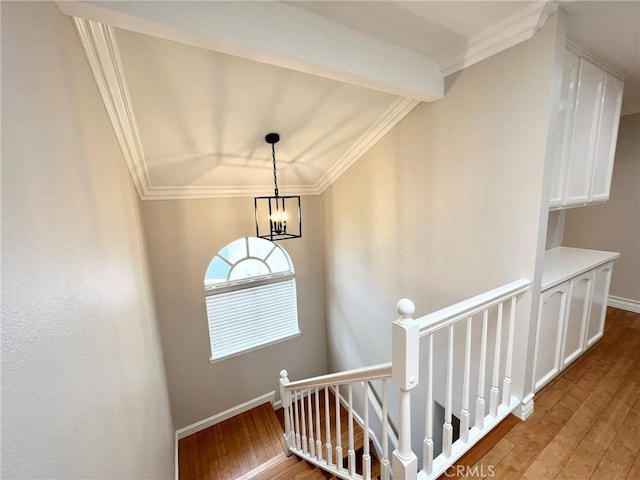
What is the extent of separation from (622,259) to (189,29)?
461 cm

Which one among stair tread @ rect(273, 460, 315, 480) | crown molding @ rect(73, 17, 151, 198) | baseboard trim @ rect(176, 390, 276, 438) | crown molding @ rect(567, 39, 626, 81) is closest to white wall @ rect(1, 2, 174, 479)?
crown molding @ rect(73, 17, 151, 198)

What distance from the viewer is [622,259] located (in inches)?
123

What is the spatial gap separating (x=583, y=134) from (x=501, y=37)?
2.89ft

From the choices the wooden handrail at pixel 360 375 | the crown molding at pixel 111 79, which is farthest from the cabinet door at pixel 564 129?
the crown molding at pixel 111 79

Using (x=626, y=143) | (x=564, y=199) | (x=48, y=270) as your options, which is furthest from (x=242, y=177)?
(x=626, y=143)

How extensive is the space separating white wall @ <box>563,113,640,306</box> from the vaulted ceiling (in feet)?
1.62

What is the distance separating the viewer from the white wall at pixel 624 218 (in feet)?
9.70

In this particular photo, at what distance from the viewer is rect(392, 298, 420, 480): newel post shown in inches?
42.3

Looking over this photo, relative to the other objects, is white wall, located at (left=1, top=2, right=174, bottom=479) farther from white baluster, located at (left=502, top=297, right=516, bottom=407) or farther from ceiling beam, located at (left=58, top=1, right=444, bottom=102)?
white baluster, located at (left=502, top=297, right=516, bottom=407)

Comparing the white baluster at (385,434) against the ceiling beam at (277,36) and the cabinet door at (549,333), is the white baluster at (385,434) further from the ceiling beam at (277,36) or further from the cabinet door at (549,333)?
the ceiling beam at (277,36)

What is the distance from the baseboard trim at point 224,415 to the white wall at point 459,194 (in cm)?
178

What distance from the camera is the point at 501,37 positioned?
5.16 feet

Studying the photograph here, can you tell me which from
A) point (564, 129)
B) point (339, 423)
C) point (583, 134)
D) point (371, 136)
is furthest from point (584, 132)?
point (339, 423)

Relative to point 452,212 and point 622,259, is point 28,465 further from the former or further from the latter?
point 622,259
